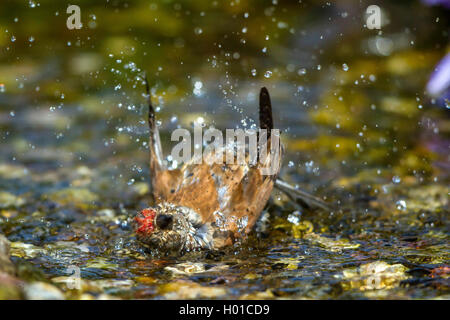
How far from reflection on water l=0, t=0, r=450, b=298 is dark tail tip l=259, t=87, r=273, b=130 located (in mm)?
744

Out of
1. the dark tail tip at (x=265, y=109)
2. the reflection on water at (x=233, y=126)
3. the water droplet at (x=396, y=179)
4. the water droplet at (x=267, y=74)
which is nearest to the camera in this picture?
the reflection on water at (x=233, y=126)

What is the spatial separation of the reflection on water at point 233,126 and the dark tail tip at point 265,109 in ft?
2.44

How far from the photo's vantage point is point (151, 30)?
770 cm

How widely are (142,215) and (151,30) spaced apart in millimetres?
4546

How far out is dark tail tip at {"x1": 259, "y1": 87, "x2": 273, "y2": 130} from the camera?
12.4ft

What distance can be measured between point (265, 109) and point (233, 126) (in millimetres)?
1986

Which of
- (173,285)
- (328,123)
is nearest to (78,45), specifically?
(328,123)

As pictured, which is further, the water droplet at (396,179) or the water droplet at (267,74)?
the water droplet at (267,74)

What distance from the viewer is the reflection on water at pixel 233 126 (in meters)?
3.34

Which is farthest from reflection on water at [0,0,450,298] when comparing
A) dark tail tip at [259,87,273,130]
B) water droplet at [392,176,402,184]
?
dark tail tip at [259,87,273,130]

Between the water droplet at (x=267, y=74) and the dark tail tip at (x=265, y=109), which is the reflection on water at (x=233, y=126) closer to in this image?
the water droplet at (x=267, y=74)

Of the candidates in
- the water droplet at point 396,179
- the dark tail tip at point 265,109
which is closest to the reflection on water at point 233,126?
the water droplet at point 396,179
